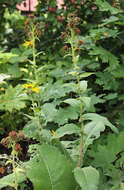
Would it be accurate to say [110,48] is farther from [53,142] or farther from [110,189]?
[110,189]

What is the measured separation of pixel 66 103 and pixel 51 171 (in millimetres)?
979

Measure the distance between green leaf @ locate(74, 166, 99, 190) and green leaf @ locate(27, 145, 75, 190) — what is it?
12cm

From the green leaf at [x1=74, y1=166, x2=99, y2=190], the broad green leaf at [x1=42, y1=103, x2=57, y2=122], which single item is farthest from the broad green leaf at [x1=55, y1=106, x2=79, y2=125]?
the green leaf at [x1=74, y1=166, x2=99, y2=190]

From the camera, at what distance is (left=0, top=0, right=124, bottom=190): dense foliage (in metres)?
1.43

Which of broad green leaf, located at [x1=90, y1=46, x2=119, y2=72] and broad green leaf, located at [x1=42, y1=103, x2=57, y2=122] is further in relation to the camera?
broad green leaf, located at [x1=90, y1=46, x2=119, y2=72]

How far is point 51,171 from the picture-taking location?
142 cm

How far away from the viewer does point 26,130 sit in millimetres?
1856

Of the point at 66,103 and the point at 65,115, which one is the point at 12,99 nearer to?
the point at 66,103

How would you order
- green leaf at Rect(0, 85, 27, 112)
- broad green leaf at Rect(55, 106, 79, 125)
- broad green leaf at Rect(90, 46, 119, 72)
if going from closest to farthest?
broad green leaf at Rect(55, 106, 79, 125) → broad green leaf at Rect(90, 46, 119, 72) → green leaf at Rect(0, 85, 27, 112)

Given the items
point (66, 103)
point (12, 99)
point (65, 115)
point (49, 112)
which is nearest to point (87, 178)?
point (49, 112)

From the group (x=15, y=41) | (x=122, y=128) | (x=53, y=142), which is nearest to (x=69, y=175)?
(x=53, y=142)

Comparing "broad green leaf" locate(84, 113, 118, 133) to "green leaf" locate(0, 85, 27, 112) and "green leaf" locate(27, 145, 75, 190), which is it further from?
"green leaf" locate(0, 85, 27, 112)

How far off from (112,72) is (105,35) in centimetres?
35

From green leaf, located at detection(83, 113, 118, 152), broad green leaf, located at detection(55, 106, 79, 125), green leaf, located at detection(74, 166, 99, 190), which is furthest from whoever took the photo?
broad green leaf, located at detection(55, 106, 79, 125)
